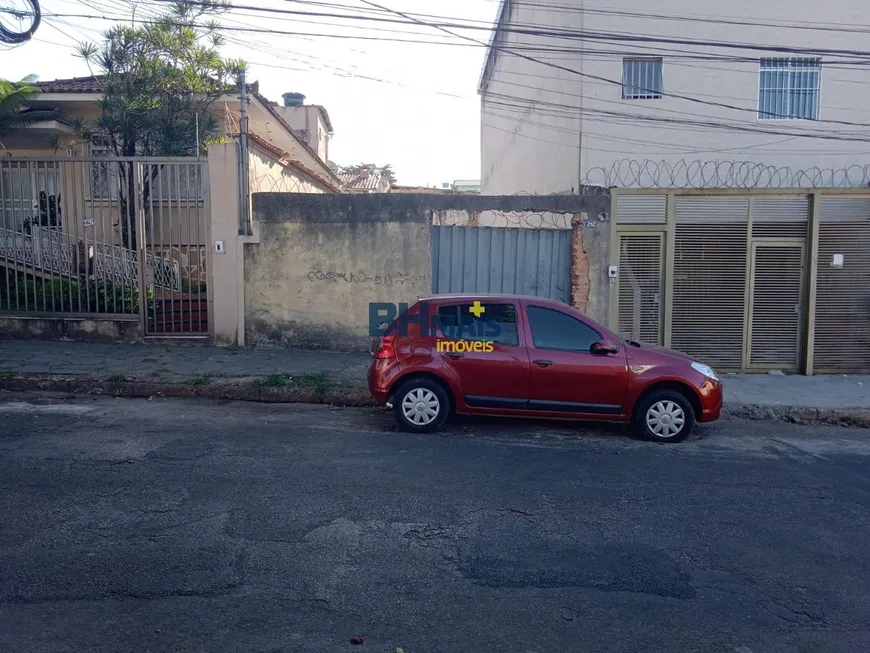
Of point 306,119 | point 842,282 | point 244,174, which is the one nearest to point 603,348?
point 842,282

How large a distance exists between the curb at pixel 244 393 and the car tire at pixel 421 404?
1748 millimetres

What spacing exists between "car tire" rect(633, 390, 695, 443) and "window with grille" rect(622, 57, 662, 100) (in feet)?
27.3

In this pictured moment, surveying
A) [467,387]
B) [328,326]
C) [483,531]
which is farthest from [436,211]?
[483,531]

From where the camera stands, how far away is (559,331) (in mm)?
7656

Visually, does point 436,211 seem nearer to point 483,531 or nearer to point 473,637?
point 483,531

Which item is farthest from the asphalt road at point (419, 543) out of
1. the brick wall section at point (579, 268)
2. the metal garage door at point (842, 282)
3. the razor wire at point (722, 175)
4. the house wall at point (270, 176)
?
the razor wire at point (722, 175)

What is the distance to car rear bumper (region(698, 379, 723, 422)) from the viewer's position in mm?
7605

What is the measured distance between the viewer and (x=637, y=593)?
13.7 feet

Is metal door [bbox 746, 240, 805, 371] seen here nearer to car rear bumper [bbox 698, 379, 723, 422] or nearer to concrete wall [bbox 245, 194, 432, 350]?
car rear bumper [bbox 698, 379, 723, 422]

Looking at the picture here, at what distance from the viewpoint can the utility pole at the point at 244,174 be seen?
1120 centimetres

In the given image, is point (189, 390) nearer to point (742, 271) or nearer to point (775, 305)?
point (742, 271)

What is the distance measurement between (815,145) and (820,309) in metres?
4.00

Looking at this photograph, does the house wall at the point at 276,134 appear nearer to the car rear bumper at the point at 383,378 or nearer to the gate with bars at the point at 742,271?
the gate with bars at the point at 742,271

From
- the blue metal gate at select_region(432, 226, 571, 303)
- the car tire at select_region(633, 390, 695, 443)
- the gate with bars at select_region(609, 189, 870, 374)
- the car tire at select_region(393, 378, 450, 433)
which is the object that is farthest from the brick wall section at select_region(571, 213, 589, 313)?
the car tire at select_region(393, 378, 450, 433)
